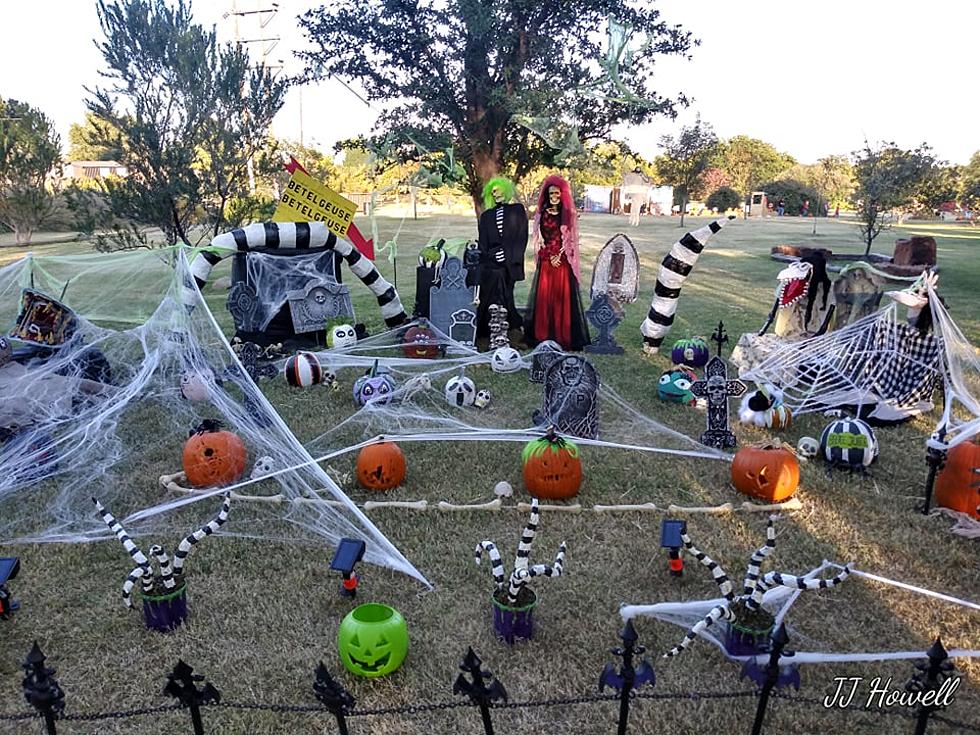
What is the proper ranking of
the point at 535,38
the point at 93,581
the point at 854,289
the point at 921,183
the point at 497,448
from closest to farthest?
the point at 93,581, the point at 497,448, the point at 854,289, the point at 535,38, the point at 921,183

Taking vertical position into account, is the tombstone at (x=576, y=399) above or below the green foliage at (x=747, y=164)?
below

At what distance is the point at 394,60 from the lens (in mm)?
19031

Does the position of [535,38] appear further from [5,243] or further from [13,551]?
[5,243]

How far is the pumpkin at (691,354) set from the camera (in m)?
9.96

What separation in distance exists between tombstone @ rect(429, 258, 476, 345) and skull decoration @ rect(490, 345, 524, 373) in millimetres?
1379

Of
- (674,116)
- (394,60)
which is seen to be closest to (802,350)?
(674,116)

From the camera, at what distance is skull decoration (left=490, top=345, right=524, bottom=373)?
9.74 m

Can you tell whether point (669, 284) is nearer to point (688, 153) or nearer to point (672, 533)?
point (672, 533)

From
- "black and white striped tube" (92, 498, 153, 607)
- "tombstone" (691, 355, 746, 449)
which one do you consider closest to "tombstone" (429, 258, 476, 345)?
"tombstone" (691, 355, 746, 449)

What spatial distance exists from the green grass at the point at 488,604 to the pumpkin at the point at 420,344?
342 cm

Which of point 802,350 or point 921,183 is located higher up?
point 921,183

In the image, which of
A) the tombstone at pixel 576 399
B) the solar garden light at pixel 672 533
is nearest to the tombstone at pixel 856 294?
the tombstone at pixel 576 399

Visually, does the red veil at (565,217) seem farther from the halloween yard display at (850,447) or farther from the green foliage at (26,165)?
the green foliage at (26,165)

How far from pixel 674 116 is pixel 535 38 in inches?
176
